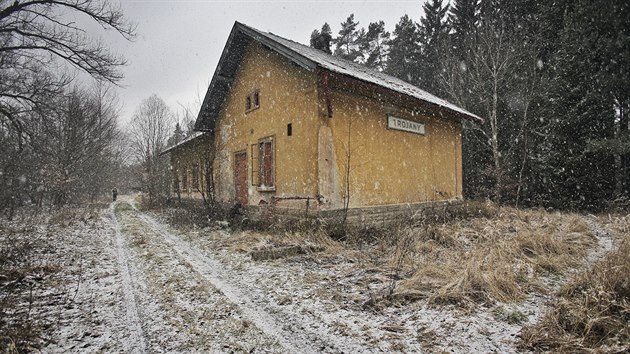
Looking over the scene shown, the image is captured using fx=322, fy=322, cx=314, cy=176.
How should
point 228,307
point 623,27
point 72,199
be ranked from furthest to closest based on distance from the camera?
point 72,199 → point 623,27 → point 228,307

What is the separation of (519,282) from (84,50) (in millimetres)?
12158

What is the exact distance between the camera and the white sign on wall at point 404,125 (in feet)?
31.9

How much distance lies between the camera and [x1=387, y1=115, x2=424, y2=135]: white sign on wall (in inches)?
383

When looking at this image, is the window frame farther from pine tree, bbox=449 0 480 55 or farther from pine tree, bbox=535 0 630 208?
pine tree, bbox=449 0 480 55

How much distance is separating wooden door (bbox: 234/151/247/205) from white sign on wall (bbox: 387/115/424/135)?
207 inches

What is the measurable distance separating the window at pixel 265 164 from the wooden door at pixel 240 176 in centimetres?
123

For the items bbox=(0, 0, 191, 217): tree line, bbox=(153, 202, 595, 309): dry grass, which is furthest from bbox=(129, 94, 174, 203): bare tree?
bbox=(153, 202, 595, 309): dry grass

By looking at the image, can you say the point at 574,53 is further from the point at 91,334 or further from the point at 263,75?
the point at 91,334

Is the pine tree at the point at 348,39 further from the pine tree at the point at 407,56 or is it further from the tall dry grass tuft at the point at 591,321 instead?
the tall dry grass tuft at the point at 591,321

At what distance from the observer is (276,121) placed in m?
9.86

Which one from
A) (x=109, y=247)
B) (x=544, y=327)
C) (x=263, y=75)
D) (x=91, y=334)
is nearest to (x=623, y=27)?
(x=544, y=327)

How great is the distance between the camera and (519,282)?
432cm

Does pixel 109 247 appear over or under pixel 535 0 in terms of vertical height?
under

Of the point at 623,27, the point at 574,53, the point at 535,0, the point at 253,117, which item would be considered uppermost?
the point at 535,0
